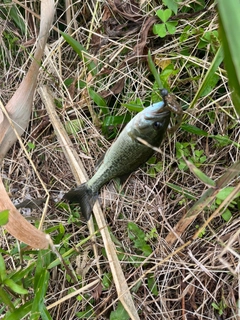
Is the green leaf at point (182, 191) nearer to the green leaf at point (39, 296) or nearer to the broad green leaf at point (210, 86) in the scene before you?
the broad green leaf at point (210, 86)

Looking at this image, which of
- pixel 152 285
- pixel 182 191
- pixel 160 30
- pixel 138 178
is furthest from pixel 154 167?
pixel 160 30

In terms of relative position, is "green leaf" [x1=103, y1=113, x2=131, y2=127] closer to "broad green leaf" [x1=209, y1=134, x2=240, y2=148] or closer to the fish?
the fish

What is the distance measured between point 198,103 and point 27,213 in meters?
1.31

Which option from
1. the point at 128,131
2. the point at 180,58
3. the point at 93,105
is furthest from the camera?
the point at 93,105

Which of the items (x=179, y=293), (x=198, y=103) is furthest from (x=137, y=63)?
(x=179, y=293)

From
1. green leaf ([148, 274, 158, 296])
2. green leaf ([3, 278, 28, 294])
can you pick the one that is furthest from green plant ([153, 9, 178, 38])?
green leaf ([3, 278, 28, 294])

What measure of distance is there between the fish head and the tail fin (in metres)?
0.48

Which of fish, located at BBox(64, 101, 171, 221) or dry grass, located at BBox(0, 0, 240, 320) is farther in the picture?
dry grass, located at BBox(0, 0, 240, 320)

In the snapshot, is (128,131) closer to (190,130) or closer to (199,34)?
(190,130)

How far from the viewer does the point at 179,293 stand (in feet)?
7.04

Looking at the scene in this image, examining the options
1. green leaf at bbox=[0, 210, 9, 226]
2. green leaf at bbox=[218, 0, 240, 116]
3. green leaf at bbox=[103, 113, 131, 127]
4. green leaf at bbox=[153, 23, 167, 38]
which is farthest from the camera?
green leaf at bbox=[103, 113, 131, 127]

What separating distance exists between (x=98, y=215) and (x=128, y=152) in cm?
45

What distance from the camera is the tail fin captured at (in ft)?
7.34

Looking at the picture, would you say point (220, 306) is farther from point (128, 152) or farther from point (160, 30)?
point (160, 30)
